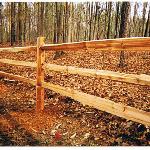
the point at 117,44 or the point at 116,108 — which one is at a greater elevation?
the point at 117,44

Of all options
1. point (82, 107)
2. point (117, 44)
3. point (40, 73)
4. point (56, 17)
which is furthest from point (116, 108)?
point (56, 17)

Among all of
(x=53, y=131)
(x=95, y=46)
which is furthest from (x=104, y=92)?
(x=95, y=46)

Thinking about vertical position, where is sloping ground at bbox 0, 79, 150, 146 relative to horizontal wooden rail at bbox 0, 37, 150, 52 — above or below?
below

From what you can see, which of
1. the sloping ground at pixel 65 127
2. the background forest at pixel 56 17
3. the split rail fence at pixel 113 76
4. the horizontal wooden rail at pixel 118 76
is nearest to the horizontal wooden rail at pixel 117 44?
the split rail fence at pixel 113 76

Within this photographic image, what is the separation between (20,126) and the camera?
3.81 meters

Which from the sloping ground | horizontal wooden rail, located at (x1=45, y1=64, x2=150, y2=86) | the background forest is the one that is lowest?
the sloping ground

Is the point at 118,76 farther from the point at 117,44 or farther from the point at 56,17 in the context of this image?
the point at 56,17

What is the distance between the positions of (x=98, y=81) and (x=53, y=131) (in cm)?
217

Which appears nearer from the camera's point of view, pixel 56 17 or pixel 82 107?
pixel 82 107

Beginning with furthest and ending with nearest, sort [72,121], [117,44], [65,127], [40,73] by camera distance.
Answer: [40,73]
[72,121]
[65,127]
[117,44]

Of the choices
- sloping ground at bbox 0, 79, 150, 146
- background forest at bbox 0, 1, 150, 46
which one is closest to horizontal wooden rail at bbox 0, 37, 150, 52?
sloping ground at bbox 0, 79, 150, 146

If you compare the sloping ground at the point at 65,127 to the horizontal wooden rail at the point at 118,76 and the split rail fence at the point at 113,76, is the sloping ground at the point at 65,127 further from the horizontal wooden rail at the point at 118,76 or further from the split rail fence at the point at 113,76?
the horizontal wooden rail at the point at 118,76

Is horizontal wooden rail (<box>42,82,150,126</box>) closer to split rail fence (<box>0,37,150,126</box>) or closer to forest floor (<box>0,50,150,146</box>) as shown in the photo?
split rail fence (<box>0,37,150,126</box>)

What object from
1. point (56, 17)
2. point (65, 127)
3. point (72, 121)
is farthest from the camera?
point (56, 17)
